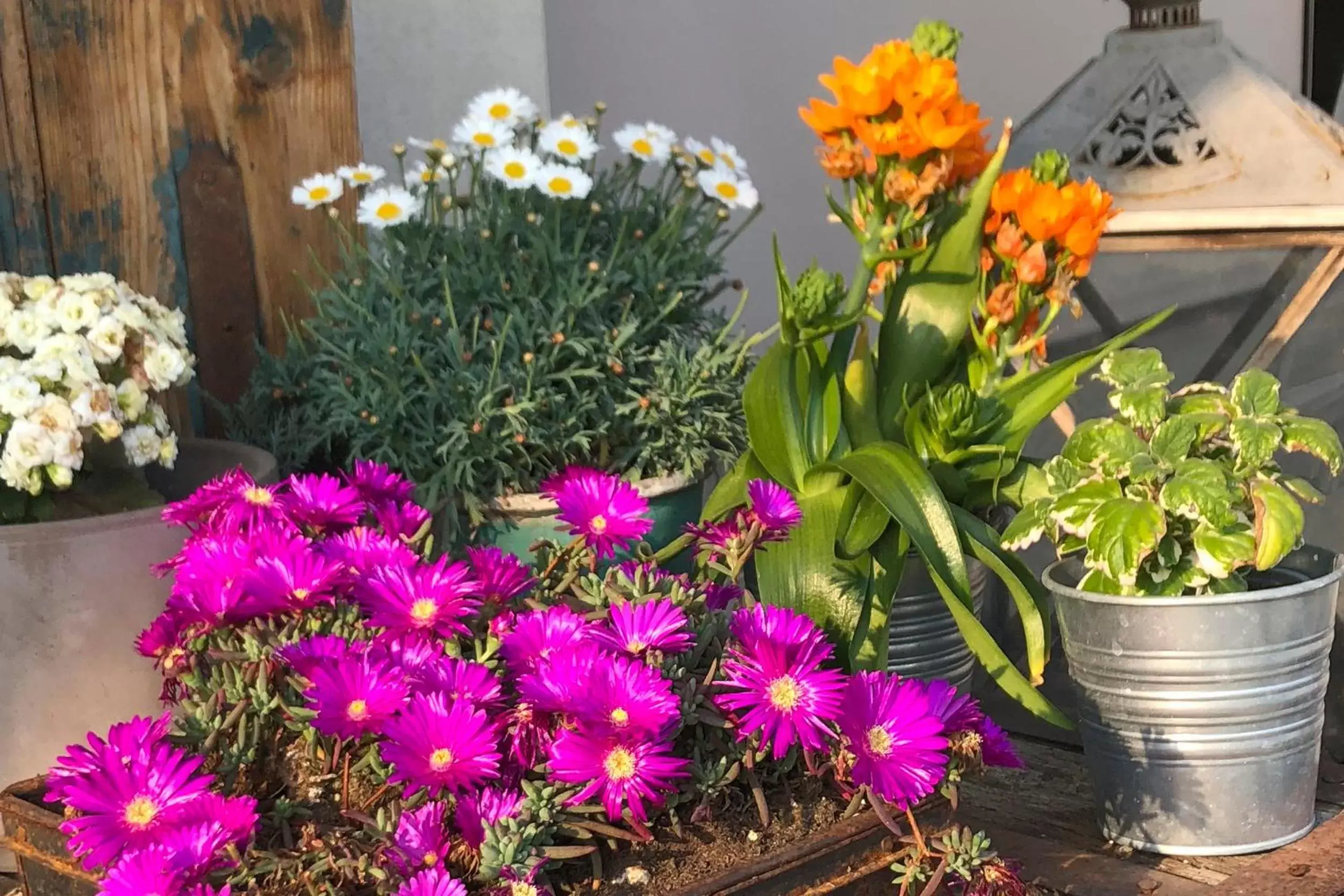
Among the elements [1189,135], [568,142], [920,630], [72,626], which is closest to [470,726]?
[72,626]

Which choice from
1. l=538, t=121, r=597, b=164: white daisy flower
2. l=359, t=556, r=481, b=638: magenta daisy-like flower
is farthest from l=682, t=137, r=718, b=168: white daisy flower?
l=359, t=556, r=481, b=638: magenta daisy-like flower

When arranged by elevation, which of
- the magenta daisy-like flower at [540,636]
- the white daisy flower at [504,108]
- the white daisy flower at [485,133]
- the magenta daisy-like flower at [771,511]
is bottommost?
the magenta daisy-like flower at [540,636]

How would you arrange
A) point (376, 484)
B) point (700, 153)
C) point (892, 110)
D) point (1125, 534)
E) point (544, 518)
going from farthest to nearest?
point (700, 153) → point (544, 518) → point (892, 110) → point (1125, 534) → point (376, 484)

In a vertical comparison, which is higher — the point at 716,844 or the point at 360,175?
the point at 360,175

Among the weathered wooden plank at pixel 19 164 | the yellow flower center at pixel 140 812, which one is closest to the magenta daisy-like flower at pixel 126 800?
the yellow flower center at pixel 140 812

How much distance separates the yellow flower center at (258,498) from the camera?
0.98 metres

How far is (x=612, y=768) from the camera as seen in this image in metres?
0.75

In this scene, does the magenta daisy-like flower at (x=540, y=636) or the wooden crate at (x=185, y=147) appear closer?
the magenta daisy-like flower at (x=540, y=636)

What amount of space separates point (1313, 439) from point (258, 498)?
92 cm

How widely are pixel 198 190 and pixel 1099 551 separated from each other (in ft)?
3.65

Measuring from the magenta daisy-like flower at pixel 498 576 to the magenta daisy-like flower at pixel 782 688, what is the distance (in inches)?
6.5

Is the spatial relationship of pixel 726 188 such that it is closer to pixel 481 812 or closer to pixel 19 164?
pixel 19 164

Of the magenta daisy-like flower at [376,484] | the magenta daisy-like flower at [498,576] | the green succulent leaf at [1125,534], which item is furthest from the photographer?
the green succulent leaf at [1125,534]

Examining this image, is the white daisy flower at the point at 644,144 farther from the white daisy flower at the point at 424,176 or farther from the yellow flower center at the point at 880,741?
the yellow flower center at the point at 880,741
